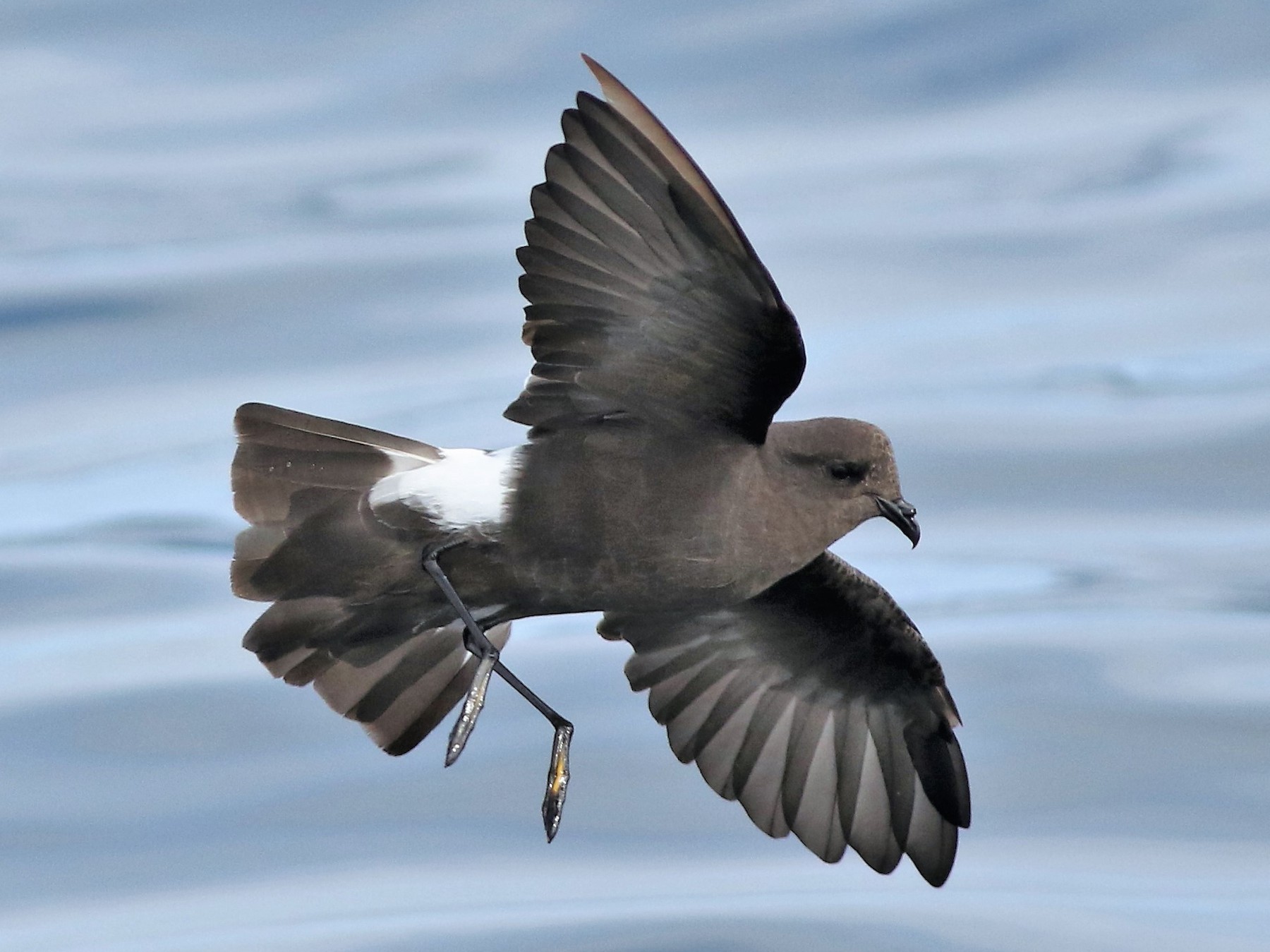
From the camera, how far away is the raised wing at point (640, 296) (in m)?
5.36

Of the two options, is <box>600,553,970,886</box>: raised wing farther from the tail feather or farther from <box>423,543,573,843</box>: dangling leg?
the tail feather

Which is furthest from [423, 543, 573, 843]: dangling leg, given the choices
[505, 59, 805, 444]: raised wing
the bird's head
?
the bird's head

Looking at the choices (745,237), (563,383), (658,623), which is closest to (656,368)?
(563,383)

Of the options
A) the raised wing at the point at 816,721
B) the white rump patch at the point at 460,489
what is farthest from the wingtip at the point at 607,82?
the raised wing at the point at 816,721

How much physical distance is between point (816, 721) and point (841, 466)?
1694 mm

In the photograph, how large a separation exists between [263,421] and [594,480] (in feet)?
3.30

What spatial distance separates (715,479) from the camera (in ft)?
19.7

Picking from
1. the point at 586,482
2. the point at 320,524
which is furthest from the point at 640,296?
the point at 320,524

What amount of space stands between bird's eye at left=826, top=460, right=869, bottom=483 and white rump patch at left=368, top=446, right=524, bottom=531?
925 millimetres

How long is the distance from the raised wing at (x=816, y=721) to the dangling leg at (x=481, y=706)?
112cm

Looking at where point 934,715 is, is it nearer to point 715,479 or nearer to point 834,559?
point 834,559

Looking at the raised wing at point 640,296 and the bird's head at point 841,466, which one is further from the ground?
the raised wing at point 640,296

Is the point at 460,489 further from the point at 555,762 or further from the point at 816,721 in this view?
the point at 816,721

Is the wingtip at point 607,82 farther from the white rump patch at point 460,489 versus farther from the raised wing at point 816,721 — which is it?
the raised wing at point 816,721
